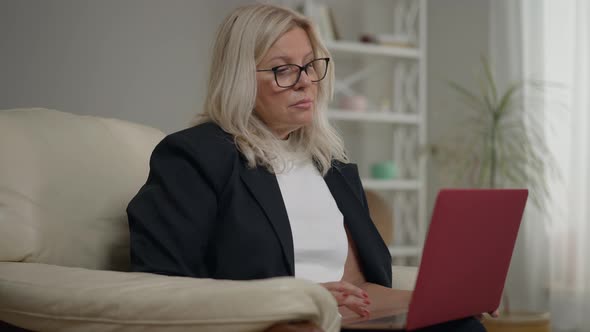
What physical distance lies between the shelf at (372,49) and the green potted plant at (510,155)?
1.18 ft

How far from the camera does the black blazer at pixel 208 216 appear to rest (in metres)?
1.36

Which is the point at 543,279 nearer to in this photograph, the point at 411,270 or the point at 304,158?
the point at 411,270

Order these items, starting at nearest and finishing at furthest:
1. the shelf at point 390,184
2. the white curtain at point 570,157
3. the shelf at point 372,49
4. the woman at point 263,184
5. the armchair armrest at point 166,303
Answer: the armchair armrest at point 166,303 < the woman at point 263,184 < the white curtain at point 570,157 < the shelf at point 372,49 < the shelf at point 390,184

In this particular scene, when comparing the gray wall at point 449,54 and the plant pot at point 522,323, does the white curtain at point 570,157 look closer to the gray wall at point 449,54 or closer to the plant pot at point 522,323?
the plant pot at point 522,323

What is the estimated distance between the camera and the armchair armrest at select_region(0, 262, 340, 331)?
1029mm

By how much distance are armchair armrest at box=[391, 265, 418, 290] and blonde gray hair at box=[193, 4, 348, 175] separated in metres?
0.41

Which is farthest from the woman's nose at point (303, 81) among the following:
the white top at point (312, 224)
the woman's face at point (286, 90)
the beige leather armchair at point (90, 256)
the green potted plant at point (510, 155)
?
the green potted plant at point (510, 155)

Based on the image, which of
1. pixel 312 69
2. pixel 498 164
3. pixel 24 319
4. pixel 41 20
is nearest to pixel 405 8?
pixel 498 164

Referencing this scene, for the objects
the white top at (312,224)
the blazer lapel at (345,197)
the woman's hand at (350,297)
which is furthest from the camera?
the blazer lapel at (345,197)

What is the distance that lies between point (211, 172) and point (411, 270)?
2.02ft

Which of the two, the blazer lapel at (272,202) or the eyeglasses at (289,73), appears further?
the eyeglasses at (289,73)

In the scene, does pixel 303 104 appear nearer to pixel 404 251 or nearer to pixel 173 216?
pixel 173 216

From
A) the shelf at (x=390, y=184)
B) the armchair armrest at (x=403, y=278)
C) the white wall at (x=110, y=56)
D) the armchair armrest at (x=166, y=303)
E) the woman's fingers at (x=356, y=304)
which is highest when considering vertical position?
the white wall at (x=110, y=56)

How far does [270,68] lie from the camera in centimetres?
160
